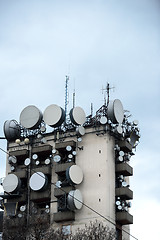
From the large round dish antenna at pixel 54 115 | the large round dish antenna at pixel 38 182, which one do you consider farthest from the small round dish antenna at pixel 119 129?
the large round dish antenna at pixel 38 182

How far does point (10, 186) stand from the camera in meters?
81.6

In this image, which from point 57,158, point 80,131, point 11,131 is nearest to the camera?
point 57,158

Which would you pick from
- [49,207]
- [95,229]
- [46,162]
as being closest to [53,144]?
[46,162]

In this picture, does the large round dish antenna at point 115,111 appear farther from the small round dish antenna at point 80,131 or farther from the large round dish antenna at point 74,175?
the large round dish antenna at point 74,175

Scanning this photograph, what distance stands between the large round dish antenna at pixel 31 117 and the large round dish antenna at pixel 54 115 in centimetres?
115

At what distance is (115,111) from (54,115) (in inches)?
318

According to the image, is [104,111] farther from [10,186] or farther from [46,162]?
[10,186]

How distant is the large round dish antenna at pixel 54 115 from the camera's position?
270 ft

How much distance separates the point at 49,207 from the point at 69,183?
188 inches

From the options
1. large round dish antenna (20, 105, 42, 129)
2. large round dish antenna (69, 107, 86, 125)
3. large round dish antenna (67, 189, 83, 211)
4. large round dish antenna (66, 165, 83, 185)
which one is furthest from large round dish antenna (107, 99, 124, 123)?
large round dish antenna (67, 189, 83, 211)

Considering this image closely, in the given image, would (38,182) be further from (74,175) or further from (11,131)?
(11,131)

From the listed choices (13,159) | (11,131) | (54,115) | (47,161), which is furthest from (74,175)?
(11,131)

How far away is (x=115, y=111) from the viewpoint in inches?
3172

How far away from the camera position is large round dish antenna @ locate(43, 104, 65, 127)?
82250 mm
